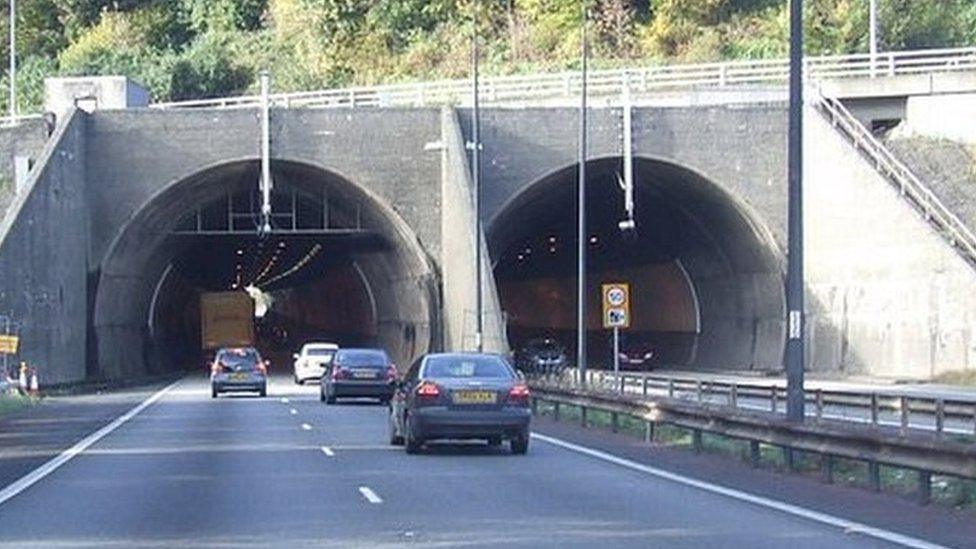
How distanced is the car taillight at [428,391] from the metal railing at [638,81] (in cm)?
3783

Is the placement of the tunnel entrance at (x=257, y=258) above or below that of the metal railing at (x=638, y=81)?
below

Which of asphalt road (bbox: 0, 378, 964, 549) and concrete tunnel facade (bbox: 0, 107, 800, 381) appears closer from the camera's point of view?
asphalt road (bbox: 0, 378, 964, 549)

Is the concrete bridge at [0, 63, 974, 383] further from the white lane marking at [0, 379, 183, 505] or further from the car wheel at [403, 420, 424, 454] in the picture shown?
the car wheel at [403, 420, 424, 454]

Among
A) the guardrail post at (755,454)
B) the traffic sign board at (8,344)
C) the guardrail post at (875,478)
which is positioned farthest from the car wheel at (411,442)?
the traffic sign board at (8,344)

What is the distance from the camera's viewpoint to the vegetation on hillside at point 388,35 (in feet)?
309

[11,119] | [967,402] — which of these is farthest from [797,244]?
[11,119]

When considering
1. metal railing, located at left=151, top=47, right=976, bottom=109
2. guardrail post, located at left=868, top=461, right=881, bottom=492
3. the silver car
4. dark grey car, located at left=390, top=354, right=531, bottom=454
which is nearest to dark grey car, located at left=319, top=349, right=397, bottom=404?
the silver car

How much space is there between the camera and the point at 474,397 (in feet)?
94.9

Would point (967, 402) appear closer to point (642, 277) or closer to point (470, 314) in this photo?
point (470, 314)

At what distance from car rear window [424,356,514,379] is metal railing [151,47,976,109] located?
121 ft

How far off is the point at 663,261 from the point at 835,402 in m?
43.9

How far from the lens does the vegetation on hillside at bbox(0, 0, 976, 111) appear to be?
94312 millimetres

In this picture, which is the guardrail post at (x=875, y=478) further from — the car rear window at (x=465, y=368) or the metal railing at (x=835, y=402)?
the car rear window at (x=465, y=368)

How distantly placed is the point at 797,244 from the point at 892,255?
105ft
